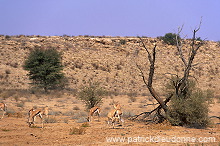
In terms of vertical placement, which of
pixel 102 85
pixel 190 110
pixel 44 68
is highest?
pixel 44 68

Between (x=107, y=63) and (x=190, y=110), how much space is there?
31.9 m

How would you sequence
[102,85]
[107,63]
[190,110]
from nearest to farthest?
[190,110] → [102,85] → [107,63]

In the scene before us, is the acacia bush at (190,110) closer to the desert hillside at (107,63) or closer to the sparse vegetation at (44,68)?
the desert hillside at (107,63)

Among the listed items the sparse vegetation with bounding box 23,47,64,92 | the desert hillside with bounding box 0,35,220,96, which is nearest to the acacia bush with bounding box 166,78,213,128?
the desert hillside with bounding box 0,35,220,96

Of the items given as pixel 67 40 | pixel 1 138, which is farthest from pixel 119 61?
pixel 1 138

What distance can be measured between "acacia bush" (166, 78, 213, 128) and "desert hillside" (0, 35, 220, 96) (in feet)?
62.6

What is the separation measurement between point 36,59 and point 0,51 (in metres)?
15.0

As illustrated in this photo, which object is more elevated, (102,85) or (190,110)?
(102,85)

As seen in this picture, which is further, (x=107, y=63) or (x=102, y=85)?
(x=107, y=63)

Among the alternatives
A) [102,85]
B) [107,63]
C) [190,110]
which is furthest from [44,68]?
[190,110]

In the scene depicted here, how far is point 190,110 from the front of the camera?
39.1 feet

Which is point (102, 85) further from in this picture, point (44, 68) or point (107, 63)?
point (44, 68)

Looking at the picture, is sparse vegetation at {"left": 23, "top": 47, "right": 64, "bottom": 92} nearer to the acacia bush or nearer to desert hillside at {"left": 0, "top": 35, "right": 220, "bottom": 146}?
desert hillside at {"left": 0, "top": 35, "right": 220, "bottom": 146}

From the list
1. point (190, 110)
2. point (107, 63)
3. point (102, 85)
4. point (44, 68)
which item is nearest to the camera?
point (190, 110)
